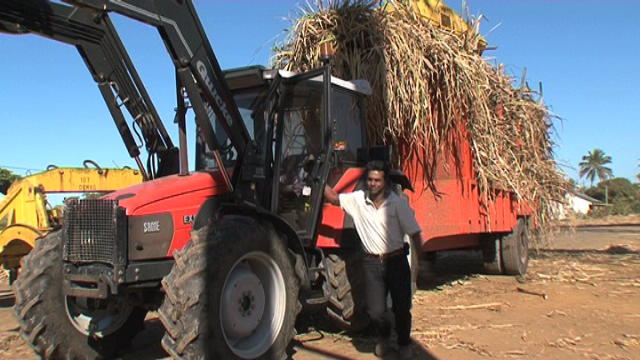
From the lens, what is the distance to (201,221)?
4.74 m

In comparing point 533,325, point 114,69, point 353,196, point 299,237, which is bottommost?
point 533,325

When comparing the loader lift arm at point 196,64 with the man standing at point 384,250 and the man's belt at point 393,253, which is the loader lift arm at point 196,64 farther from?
the man's belt at point 393,253

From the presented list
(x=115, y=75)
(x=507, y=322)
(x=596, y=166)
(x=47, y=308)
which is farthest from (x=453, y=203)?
(x=596, y=166)

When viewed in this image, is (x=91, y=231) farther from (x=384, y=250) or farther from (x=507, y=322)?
(x=507, y=322)

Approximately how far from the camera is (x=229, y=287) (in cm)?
434

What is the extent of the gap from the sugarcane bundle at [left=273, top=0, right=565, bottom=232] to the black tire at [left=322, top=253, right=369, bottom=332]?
7.15ft

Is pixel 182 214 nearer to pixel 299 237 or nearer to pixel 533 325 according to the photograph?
pixel 299 237

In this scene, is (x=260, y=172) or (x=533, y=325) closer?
(x=260, y=172)

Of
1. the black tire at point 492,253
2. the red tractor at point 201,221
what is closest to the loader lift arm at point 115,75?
the red tractor at point 201,221

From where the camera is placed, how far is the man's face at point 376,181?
5.06m

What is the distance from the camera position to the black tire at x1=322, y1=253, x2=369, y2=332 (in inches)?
213

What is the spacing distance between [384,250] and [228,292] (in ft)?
4.87

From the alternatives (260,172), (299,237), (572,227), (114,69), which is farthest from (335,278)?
(572,227)

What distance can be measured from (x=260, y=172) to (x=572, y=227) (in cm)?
771
